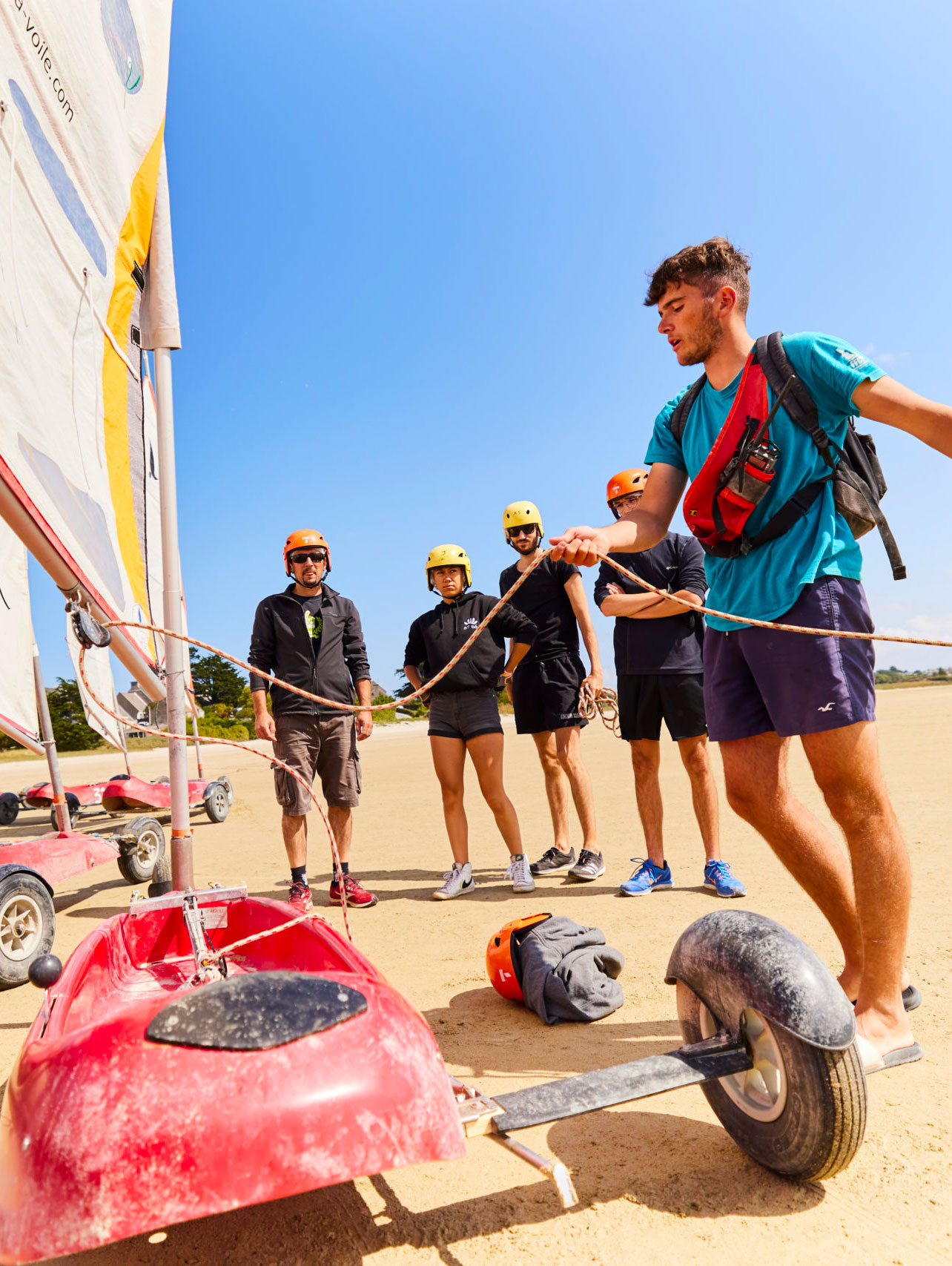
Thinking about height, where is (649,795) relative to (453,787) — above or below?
below

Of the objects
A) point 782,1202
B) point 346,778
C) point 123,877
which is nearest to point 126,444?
point 346,778

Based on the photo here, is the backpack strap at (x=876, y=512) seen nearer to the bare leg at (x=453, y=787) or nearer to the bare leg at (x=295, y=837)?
the bare leg at (x=453, y=787)

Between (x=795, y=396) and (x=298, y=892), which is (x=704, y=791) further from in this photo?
(x=795, y=396)

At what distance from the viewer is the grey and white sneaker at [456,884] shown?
5.38 metres

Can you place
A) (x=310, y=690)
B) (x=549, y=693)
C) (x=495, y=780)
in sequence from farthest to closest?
→ (x=549, y=693) < (x=495, y=780) < (x=310, y=690)

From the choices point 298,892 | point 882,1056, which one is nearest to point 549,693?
point 298,892

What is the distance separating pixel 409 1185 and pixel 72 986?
1.05 m

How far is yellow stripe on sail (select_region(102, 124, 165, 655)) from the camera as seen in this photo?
5.27 meters

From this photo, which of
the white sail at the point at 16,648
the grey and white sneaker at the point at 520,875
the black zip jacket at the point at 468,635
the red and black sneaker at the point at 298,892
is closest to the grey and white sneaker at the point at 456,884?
the grey and white sneaker at the point at 520,875

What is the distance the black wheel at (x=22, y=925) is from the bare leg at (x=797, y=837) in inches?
134

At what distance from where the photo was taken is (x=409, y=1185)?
1.96 meters

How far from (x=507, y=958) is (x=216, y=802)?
8.08 m

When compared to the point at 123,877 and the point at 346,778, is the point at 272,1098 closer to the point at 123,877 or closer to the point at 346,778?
the point at 346,778

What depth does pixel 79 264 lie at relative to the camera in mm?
5055
